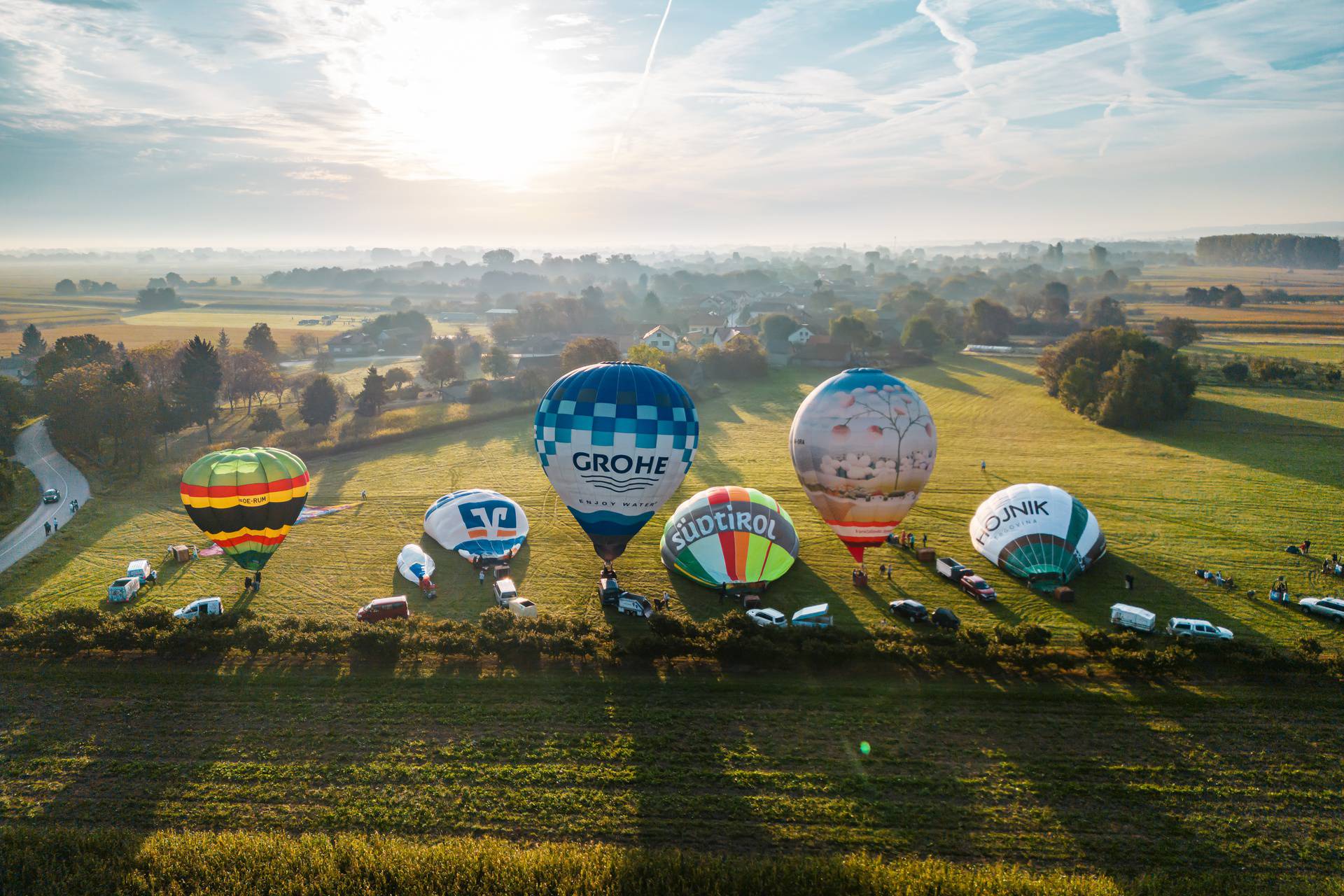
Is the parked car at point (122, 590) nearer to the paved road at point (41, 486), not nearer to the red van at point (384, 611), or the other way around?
the paved road at point (41, 486)

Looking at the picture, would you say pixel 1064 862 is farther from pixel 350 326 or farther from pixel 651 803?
pixel 350 326

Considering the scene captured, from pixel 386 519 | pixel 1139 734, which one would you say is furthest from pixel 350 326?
pixel 1139 734

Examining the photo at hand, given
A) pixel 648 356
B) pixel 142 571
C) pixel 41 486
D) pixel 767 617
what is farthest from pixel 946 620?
pixel 41 486

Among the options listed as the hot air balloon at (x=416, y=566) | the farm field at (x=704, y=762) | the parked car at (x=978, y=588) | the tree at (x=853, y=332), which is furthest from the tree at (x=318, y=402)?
the tree at (x=853, y=332)

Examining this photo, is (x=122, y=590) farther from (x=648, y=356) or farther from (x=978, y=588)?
(x=648, y=356)

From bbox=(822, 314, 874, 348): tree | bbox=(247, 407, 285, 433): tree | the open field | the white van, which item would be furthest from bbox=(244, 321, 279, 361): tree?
the open field

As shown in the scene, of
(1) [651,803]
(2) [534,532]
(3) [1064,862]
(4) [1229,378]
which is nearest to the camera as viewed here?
(3) [1064,862]

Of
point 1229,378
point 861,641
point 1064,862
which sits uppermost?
point 1229,378
